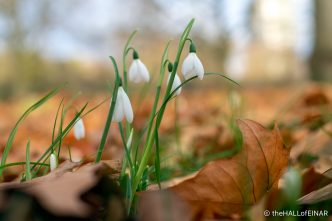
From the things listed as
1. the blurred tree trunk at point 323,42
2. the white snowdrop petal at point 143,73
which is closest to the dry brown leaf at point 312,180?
the white snowdrop petal at point 143,73

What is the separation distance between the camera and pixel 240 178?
3.53 ft

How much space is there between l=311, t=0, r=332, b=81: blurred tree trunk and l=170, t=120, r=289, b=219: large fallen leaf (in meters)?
7.41

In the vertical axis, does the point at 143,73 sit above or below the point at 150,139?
above

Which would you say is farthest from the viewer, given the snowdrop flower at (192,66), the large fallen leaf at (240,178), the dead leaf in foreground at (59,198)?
the snowdrop flower at (192,66)

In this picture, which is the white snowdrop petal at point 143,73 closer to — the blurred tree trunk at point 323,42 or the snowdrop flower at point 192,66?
the snowdrop flower at point 192,66

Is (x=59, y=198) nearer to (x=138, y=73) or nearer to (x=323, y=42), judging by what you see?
(x=138, y=73)

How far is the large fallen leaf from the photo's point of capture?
1.06 meters

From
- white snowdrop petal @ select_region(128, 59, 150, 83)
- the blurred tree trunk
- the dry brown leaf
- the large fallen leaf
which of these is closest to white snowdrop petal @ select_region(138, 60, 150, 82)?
white snowdrop petal @ select_region(128, 59, 150, 83)

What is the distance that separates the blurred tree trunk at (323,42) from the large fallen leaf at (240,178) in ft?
24.3

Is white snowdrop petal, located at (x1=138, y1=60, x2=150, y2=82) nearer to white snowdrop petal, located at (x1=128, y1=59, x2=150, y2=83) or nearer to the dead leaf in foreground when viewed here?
white snowdrop petal, located at (x1=128, y1=59, x2=150, y2=83)

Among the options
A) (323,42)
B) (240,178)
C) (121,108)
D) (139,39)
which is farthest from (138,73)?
(139,39)

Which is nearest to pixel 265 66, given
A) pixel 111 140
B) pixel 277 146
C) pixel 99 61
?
pixel 99 61

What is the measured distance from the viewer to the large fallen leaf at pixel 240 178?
1062 millimetres

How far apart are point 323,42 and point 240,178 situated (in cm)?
760
